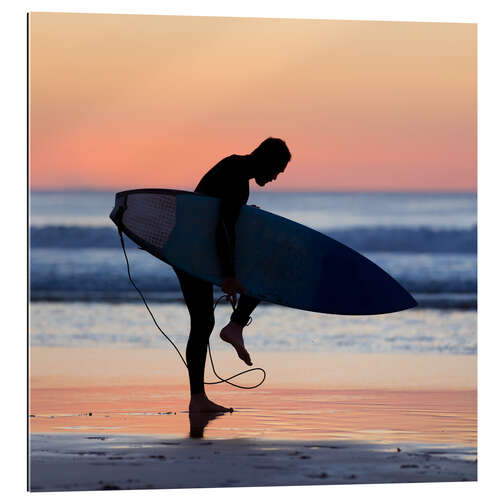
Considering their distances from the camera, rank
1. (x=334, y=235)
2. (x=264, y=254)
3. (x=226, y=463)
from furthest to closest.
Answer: (x=334, y=235)
(x=264, y=254)
(x=226, y=463)

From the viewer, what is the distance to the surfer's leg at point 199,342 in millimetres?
5203

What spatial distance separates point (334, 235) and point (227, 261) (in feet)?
30.8

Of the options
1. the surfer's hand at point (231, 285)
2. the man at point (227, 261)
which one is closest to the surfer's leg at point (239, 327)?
the man at point (227, 261)

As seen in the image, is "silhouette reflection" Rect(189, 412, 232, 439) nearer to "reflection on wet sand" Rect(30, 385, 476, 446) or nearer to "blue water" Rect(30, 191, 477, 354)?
"reflection on wet sand" Rect(30, 385, 476, 446)

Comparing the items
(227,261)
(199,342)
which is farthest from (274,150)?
(199,342)

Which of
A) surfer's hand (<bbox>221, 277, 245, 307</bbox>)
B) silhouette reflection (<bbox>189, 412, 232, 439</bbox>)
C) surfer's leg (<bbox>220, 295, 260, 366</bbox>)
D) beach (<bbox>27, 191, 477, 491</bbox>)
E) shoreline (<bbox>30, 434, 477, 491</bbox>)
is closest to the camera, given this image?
shoreline (<bbox>30, 434, 477, 491</bbox>)

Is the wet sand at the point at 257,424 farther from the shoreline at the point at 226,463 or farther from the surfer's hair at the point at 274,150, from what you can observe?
the surfer's hair at the point at 274,150

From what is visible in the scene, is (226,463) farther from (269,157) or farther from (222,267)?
(269,157)

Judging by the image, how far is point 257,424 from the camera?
495cm

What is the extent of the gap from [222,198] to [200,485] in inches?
64.1

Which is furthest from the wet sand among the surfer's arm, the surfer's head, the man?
the surfer's head

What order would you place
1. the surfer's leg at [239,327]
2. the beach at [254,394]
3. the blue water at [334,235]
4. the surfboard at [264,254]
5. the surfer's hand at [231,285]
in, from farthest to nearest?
the blue water at [334,235] < the surfboard at [264,254] < the surfer's leg at [239,327] < the surfer's hand at [231,285] < the beach at [254,394]

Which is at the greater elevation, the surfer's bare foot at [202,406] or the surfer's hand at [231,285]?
the surfer's hand at [231,285]

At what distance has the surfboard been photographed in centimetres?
539
